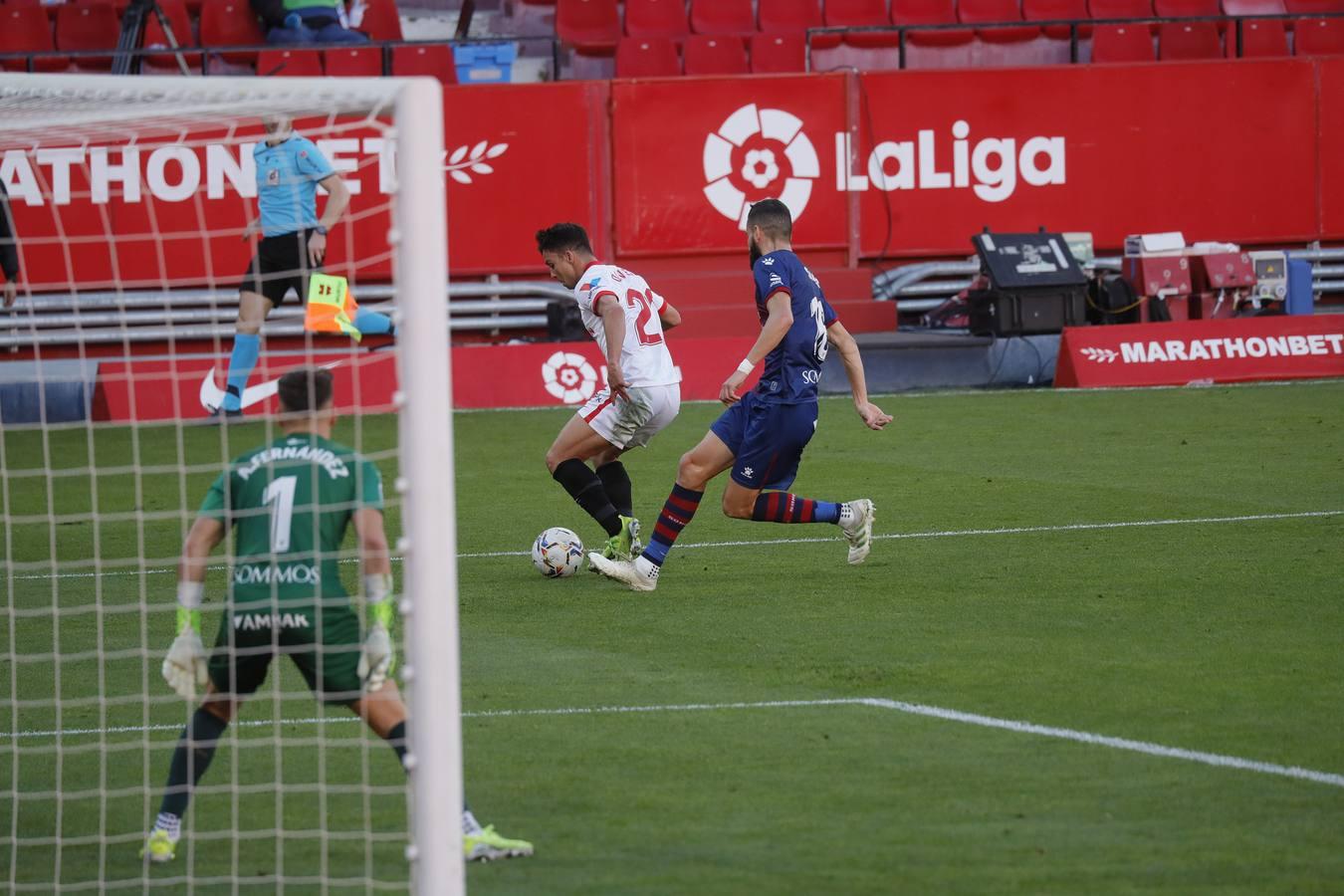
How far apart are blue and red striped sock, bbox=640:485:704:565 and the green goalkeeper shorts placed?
13.3 ft

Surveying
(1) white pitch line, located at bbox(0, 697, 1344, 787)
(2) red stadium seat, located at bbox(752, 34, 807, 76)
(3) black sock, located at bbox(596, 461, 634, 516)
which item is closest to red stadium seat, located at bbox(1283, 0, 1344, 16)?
(2) red stadium seat, located at bbox(752, 34, 807, 76)

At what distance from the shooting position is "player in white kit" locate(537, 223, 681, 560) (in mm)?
10008

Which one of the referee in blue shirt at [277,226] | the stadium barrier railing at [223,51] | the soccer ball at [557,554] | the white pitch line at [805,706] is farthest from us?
the stadium barrier railing at [223,51]

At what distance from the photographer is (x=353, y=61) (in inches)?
849

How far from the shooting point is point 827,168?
21.5m

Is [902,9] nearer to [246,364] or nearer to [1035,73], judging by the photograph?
[1035,73]

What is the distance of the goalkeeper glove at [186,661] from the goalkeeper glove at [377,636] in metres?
0.48

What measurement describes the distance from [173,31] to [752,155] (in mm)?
7210

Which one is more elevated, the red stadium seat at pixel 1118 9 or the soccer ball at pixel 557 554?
the red stadium seat at pixel 1118 9

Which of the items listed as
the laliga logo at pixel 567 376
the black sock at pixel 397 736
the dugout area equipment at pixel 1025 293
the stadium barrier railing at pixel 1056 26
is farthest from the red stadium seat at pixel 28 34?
Answer: the black sock at pixel 397 736

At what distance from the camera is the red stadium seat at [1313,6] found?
24016mm

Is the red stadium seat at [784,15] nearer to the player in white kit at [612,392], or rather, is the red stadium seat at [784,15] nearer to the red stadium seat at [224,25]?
the red stadium seat at [224,25]

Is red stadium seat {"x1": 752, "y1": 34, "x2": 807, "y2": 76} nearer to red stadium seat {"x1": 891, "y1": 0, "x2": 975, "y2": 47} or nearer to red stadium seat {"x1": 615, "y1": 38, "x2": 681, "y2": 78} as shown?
red stadium seat {"x1": 615, "y1": 38, "x2": 681, "y2": 78}

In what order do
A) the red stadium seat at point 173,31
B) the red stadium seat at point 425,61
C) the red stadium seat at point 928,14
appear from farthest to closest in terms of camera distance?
1. the red stadium seat at point 928,14
2. the red stadium seat at point 173,31
3. the red stadium seat at point 425,61
